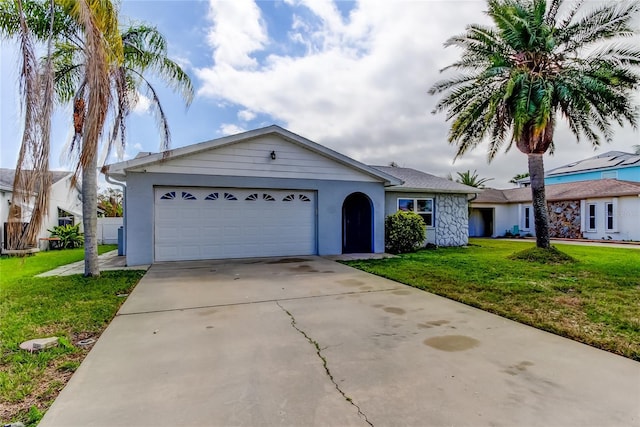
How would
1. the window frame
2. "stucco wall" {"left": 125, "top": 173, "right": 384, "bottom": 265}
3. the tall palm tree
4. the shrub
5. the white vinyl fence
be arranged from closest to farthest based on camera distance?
the tall palm tree, "stucco wall" {"left": 125, "top": 173, "right": 384, "bottom": 265}, the shrub, the window frame, the white vinyl fence

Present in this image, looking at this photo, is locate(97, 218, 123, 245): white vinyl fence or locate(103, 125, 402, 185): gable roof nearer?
locate(103, 125, 402, 185): gable roof

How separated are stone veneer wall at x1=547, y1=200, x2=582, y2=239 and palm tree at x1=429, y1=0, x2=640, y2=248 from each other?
10.3m

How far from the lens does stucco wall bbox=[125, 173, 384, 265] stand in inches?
379

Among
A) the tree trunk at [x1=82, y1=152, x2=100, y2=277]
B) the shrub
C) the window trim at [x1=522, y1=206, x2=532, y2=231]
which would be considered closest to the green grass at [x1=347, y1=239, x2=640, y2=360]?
the shrub

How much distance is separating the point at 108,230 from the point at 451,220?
18.9 metres

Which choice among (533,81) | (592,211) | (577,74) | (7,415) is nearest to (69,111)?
(7,415)

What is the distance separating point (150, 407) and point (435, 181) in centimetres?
1541

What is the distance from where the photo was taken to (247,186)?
430 inches

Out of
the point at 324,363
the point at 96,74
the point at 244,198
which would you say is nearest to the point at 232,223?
the point at 244,198

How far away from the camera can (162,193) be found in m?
10.1

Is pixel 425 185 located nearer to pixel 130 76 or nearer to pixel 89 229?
pixel 130 76

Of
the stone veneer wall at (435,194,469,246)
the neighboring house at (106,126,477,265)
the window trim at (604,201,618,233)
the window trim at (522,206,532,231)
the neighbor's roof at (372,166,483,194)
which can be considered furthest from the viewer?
the window trim at (522,206,532,231)

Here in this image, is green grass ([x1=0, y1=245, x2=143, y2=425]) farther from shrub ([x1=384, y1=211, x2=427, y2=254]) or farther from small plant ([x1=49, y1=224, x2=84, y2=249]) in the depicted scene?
small plant ([x1=49, y1=224, x2=84, y2=249])

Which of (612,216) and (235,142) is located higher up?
(235,142)
